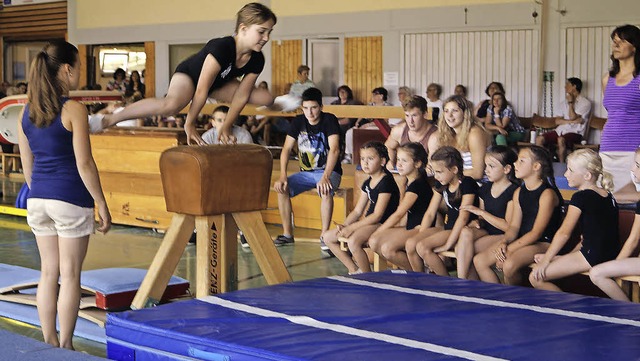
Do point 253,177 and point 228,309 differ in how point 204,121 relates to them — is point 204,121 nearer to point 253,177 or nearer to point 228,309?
point 253,177

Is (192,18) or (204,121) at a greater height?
(192,18)

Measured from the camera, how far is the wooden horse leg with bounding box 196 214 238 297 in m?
5.14

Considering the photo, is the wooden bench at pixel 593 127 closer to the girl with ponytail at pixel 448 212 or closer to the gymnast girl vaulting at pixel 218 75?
the girl with ponytail at pixel 448 212

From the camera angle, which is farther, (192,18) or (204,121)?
(192,18)

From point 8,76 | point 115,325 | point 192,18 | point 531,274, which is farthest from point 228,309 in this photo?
point 8,76

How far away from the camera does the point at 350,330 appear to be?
3.95 meters

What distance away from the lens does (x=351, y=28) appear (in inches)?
594

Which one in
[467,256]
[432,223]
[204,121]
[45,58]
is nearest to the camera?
[45,58]

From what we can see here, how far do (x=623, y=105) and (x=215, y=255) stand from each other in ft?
9.10

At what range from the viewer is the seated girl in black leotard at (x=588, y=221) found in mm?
5141

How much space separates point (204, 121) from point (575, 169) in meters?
9.26

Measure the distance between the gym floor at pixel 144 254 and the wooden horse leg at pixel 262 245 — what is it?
4.27 ft

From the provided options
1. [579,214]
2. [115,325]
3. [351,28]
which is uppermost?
[351,28]

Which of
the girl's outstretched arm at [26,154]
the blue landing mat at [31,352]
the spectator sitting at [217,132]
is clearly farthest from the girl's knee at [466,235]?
the spectator sitting at [217,132]
